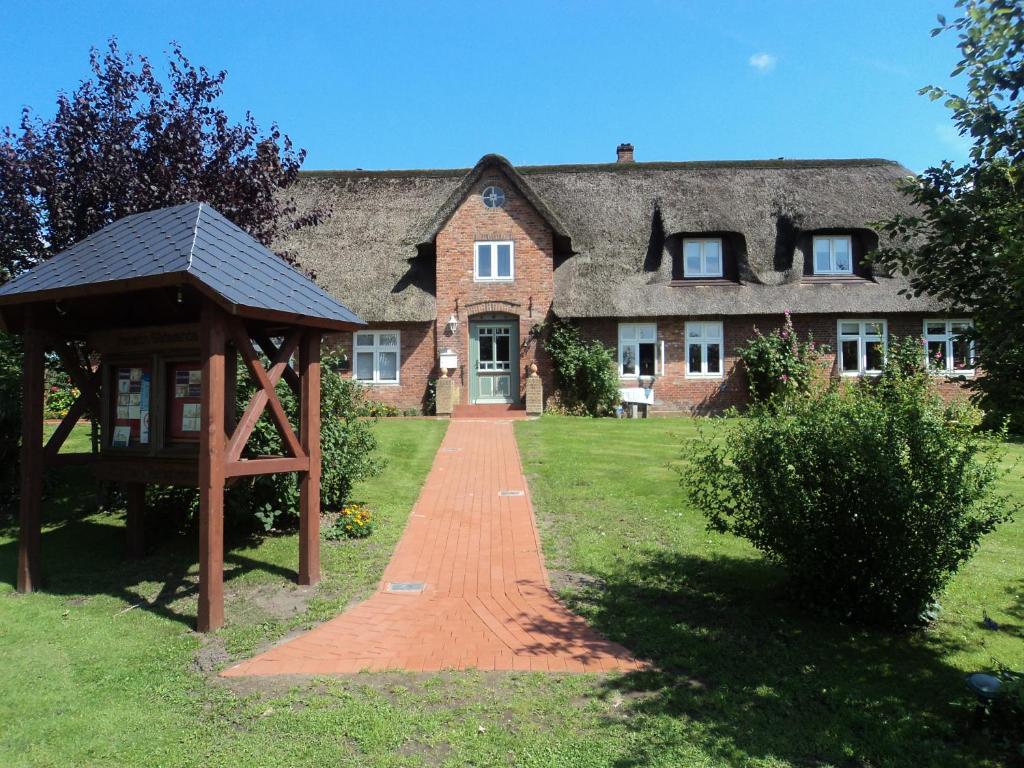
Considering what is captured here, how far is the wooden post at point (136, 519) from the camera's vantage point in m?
7.07

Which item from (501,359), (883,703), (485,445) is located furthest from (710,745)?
(501,359)

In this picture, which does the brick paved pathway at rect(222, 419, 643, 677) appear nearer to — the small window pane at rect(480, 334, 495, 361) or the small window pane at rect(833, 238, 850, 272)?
the small window pane at rect(480, 334, 495, 361)

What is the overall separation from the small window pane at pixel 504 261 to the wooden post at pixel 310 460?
48.8 ft

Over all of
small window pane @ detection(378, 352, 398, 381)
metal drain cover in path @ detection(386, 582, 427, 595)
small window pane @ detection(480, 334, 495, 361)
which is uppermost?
small window pane @ detection(480, 334, 495, 361)

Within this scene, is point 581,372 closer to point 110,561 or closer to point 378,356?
point 378,356

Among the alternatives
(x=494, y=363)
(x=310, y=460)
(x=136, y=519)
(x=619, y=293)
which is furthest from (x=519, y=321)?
(x=310, y=460)

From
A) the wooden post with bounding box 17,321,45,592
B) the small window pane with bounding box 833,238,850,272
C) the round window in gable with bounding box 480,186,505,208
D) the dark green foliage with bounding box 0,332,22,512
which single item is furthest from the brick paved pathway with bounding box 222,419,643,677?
the small window pane with bounding box 833,238,850,272

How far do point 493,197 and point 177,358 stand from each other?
15908 millimetres

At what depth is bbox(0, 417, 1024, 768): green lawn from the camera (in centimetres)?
353

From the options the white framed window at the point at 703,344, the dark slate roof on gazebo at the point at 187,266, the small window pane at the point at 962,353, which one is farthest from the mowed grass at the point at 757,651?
the white framed window at the point at 703,344

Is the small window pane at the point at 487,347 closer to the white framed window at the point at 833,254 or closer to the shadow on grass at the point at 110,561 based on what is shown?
the white framed window at the point at 833,254

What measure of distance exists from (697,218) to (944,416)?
17.8 meters

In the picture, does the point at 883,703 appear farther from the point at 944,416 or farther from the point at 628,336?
the point at 628,336

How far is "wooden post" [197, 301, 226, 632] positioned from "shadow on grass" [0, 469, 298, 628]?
29cm
